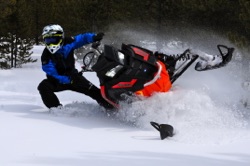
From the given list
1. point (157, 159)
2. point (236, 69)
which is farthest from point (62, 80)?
point (236, 69)

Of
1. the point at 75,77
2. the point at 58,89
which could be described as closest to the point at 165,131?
the point at 75,77

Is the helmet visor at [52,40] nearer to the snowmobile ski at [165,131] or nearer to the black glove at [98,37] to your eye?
the black glove at [98,37]

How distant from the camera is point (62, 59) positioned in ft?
19.9

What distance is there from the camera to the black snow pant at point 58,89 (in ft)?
19.5

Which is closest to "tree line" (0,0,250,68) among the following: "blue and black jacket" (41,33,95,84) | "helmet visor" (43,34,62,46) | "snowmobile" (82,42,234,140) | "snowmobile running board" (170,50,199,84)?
"blue and black jacket" (41,33,95,84)

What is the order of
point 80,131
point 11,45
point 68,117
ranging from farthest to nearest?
1. point 11,45
2. point 68,117
3. point 80,131

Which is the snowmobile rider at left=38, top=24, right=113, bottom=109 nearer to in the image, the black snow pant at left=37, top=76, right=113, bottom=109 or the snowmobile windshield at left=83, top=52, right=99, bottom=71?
the black snow pant at left=37, top=76, right=113, bottom=109

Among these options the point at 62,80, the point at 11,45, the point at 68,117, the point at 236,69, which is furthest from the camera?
the point at 11,45

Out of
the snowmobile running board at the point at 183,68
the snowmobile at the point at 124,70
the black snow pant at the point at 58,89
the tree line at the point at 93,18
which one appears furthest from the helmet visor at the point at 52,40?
the tree line at the point at 93,18

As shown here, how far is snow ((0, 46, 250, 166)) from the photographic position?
3295 mm

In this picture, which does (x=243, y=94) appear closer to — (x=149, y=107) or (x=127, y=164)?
(x=149, y=107)

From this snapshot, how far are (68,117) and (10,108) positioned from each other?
1.10 metres

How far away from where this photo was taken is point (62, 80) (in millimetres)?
5883

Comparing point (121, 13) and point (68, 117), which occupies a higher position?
point (121, 13)
